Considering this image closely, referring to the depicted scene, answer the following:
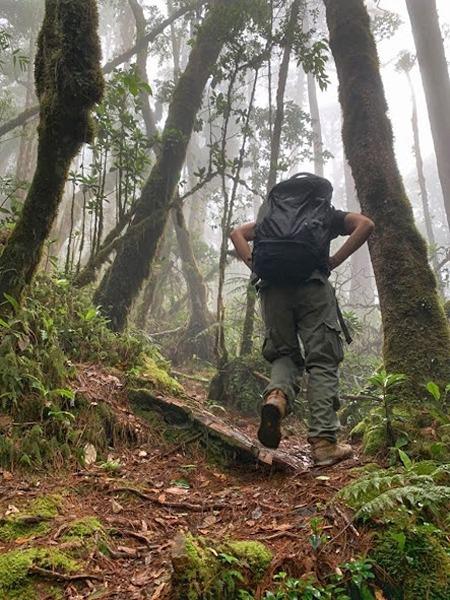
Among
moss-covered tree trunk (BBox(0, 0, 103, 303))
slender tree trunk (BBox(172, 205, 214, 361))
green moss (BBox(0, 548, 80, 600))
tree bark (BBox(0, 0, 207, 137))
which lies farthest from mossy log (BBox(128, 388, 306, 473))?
tree bark (BBox(0, 0, 207, 137))

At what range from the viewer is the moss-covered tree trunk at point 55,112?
3.85m

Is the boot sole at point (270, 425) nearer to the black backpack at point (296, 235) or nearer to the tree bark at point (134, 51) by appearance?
the black backpack at point (296, 235)

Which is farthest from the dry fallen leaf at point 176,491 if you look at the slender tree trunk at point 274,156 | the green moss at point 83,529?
the slender tree trunk at point 274,156

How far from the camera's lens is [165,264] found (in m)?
13.2

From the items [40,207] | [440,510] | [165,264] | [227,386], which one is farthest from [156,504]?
[165,264]

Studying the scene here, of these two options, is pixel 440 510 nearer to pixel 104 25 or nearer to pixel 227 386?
pixel 227 386

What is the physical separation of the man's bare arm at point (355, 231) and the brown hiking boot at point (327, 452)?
139 centimetres

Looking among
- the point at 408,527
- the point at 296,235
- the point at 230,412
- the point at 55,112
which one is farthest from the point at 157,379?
the point at 408,527

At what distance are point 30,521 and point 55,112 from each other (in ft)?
10.0

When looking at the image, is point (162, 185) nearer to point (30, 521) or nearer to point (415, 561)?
point (30, 521)

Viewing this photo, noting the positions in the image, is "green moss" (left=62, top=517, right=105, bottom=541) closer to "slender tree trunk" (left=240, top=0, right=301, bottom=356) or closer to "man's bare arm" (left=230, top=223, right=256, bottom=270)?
"man's bare arm" (left=230, top=223, right=256, bottom=270)

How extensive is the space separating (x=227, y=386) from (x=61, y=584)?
15.2 feet

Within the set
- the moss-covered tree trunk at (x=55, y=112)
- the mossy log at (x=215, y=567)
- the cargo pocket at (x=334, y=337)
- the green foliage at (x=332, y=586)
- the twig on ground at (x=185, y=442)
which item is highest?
the moss-covered tree trunk at (x=55, y=112)

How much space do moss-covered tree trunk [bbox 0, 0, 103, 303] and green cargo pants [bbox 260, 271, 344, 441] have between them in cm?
201
